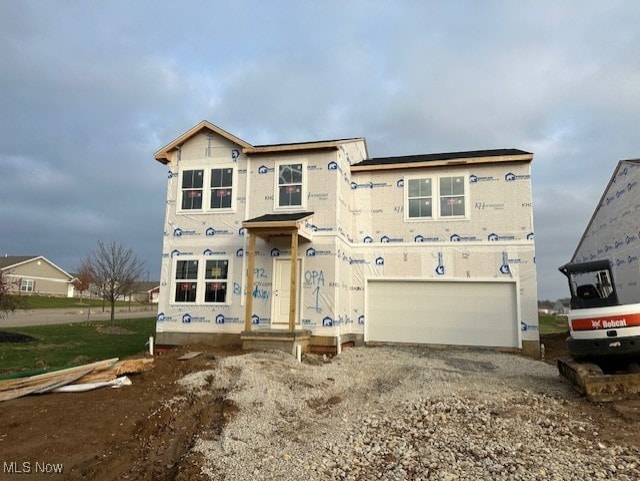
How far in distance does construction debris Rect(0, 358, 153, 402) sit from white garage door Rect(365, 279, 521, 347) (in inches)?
316

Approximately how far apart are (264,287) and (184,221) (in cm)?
359

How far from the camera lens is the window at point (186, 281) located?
1473 cm

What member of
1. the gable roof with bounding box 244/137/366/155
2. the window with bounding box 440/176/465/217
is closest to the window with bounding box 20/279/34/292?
the gable roof with bounding box 244/137/366/155

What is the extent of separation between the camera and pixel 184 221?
49.6 ft

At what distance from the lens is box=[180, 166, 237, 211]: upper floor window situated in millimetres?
14977

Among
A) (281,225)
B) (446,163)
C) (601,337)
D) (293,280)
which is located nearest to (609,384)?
(601,337)

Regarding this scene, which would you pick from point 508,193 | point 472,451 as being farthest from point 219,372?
point 508,193

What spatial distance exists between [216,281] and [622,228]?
49.0 feet

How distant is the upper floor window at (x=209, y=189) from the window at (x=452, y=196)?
6843 mm

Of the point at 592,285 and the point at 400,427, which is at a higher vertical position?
the point at 592,285

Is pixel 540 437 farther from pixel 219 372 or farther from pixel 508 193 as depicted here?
pixel 508 193

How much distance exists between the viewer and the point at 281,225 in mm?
12617

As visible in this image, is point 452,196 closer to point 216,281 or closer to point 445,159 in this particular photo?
point 445,159

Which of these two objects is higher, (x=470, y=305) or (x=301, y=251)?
(x=301, y=251)
